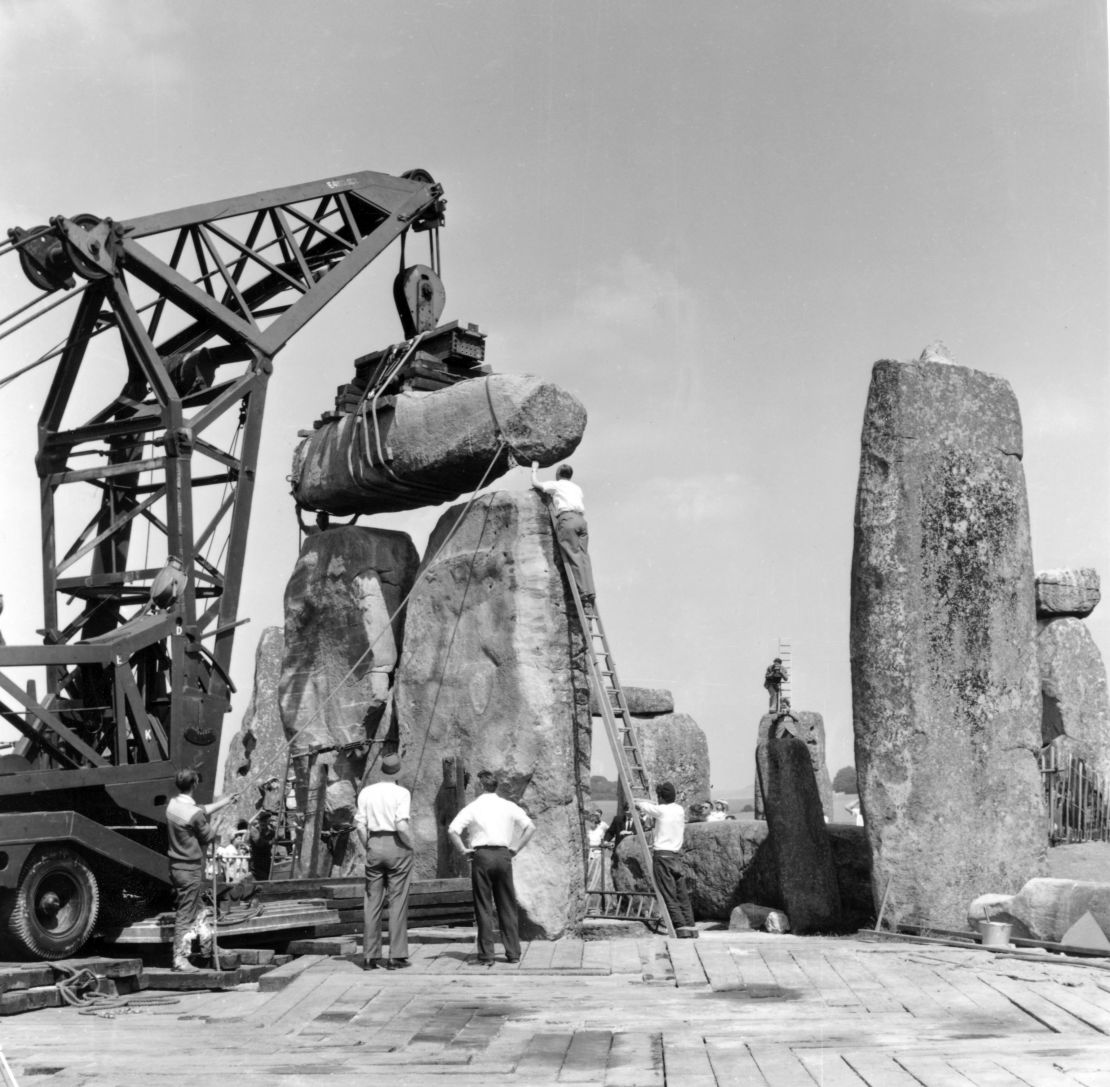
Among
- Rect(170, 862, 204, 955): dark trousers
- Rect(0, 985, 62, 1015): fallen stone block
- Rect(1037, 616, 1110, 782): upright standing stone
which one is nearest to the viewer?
Rect(0, 985, 62, 1015): fallen stone block

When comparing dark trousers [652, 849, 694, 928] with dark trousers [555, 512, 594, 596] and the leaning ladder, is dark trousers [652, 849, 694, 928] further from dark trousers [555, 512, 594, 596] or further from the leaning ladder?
dark trousers [555, 512, 594, 596]

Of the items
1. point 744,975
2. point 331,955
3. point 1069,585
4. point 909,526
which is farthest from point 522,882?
point 1069,585

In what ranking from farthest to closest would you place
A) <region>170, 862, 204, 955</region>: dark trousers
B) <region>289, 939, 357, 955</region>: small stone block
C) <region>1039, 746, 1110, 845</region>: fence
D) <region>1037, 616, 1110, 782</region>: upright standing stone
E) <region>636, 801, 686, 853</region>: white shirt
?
<region>1037, 616, 1110, 782</region>: upright standing stone, <region>1039, 746, 1110, 845</region>: fence, <region>636, 801, 686, 853</region>: white shirt, <region>289, 939, 357, 955</region>: small stone block, <region>170, 862, 204, 955</region>: dark trousers

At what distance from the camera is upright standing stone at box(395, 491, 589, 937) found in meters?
10.4

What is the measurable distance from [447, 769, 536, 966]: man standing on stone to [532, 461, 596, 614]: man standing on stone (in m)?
2.33

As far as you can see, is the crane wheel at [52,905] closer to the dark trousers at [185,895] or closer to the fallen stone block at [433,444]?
the dark trousers at [185,895]

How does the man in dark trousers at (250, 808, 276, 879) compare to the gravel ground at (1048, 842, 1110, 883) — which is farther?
the man in dark trousers at (250, 808, 276, 879)

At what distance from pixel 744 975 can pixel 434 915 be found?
3.08 meters

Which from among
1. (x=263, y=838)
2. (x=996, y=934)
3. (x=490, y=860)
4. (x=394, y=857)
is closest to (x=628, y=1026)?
(x=490, y=860)

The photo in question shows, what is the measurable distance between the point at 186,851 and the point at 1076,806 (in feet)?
26.9

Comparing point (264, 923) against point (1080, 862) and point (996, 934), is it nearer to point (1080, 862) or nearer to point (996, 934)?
point (996, 934)

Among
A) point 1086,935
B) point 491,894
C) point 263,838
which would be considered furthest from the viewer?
point 263,838

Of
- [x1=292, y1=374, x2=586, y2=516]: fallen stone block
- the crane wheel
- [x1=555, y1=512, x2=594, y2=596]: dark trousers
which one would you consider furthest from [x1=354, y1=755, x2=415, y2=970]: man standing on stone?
[x1=292, y1=374, x2=586, y2=516]: fallen stone block

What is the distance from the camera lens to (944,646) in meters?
10.2
